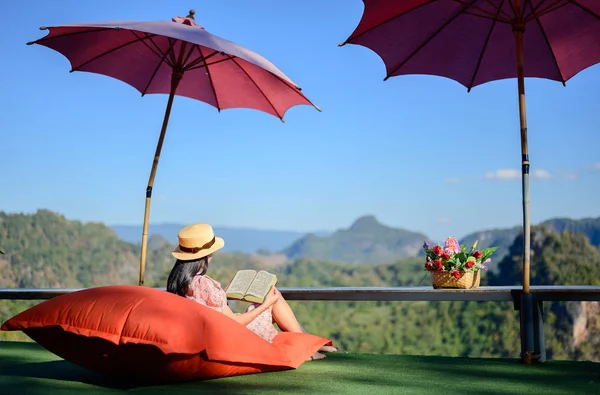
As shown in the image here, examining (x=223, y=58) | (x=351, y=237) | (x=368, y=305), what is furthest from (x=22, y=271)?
(x=351, y=237)

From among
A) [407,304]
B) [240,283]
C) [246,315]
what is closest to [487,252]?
[240,283]

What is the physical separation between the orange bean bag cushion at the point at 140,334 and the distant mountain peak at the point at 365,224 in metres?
150

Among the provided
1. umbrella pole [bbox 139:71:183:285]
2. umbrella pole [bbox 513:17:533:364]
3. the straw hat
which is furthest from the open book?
umbrella pole [bbox 139:71:183:285]

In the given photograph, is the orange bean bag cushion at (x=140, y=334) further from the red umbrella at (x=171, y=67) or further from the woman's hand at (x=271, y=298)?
the red umbrella at (x=171, y=67)

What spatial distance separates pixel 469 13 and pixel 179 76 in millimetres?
2112

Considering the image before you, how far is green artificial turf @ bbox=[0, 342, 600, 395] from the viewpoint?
3.74m

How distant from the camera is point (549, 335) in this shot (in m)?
58.7

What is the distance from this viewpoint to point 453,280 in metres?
5.32

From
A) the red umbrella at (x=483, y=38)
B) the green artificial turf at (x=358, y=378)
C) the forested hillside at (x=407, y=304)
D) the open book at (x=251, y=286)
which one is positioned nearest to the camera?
the green artificial turf at (x=358, y=378)

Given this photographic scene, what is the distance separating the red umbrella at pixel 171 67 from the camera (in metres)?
6.09

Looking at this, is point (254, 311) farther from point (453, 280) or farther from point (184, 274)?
point (453, 280)

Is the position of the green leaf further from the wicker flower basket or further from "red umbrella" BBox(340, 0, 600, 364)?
"red umbrella" BBox(340, 0, 600, 364)

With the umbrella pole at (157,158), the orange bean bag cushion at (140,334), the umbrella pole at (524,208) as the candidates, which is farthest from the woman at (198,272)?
the umbrella pole at (157,158)

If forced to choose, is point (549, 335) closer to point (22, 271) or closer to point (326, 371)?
point (22, 271)
